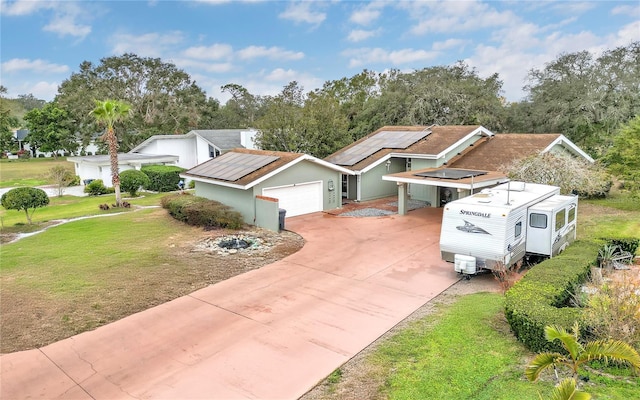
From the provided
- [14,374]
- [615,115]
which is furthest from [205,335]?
[615,115]

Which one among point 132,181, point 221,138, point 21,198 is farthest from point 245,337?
point 221,138

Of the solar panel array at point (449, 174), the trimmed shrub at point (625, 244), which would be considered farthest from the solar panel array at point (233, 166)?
the trimmed shrub at point (625, 244)

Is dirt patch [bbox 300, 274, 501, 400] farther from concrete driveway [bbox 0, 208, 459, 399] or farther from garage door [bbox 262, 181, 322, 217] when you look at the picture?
garage door [bbox 262, 181, 322, 217]

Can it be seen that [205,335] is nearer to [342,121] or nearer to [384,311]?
[384,311]

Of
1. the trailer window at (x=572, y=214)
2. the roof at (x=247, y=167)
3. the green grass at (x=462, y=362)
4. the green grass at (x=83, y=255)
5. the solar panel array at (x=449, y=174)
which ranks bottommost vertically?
the green grass at (x=462, y=362)

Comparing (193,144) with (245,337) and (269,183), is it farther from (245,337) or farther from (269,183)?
(245,337)

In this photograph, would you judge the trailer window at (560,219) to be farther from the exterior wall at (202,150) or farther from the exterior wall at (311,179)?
the exterior wall at (202,150)
